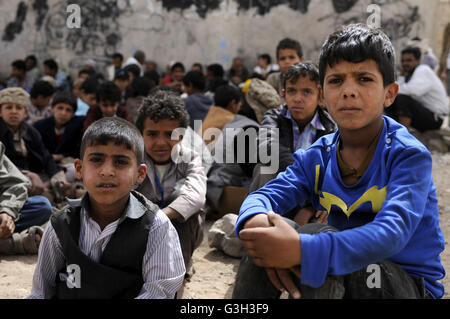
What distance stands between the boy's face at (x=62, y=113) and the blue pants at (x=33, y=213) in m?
1.64

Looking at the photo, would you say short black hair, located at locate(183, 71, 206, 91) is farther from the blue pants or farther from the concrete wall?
the concrete wall

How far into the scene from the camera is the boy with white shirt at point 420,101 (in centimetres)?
659

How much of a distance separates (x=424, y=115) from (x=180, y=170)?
5.01m

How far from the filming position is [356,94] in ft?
5.14

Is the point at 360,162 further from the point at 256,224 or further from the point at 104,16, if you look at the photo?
the point at 104,16

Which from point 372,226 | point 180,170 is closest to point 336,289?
point 372,226

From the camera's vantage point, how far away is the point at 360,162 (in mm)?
1662

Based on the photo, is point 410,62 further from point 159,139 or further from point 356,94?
point 356,94

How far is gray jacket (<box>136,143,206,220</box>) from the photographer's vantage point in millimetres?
2666

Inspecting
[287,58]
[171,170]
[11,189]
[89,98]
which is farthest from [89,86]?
[171,170]

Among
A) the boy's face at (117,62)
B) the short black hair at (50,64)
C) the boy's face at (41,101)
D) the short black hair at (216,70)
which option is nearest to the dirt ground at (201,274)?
the boy's face at (41,101)

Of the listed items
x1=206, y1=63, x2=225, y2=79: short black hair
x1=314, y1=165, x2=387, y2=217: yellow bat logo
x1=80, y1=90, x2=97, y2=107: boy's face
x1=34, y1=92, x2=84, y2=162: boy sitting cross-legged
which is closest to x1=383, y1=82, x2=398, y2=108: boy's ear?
x1=314, y1=165, x2=387, y2=217: yellow bat logo

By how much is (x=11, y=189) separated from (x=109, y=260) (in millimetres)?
1690

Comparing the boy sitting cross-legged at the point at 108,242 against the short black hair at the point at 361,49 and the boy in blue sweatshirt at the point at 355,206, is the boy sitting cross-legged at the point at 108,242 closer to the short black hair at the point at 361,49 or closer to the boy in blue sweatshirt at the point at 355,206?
the boy in blue sweatshirt at the point at 355,206
